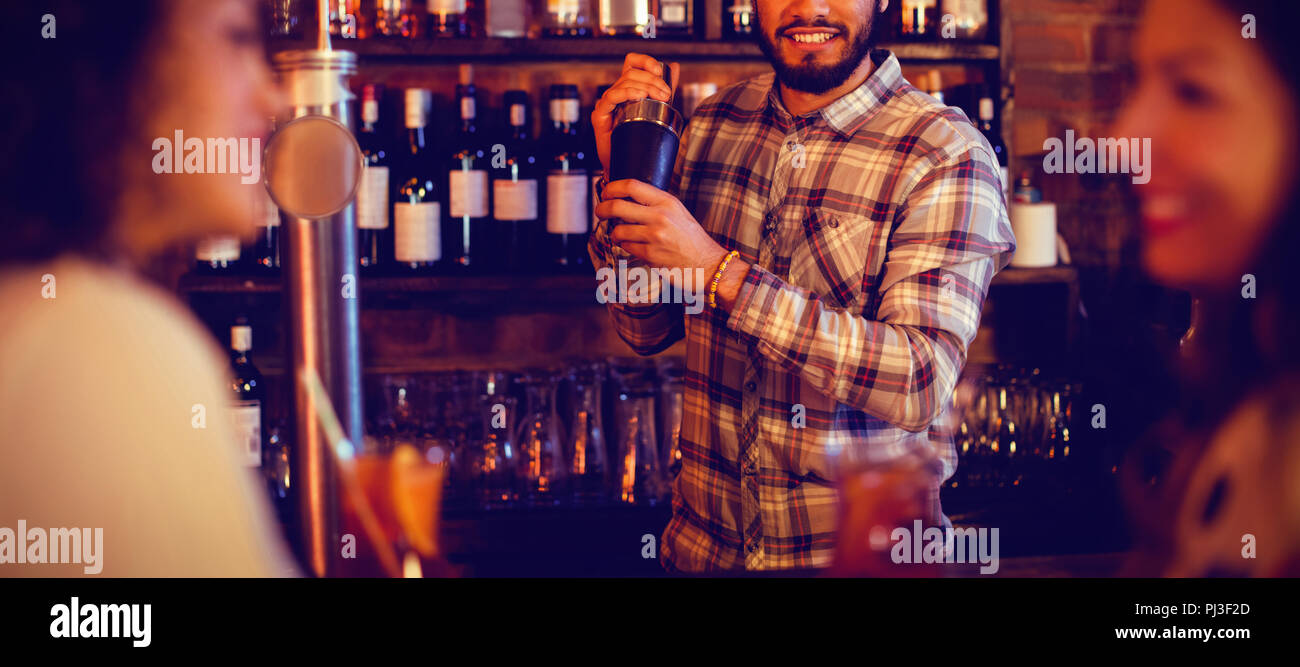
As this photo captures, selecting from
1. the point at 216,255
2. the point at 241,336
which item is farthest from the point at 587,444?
the point at 216,255

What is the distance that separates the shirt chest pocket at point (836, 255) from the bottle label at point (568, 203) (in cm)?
69

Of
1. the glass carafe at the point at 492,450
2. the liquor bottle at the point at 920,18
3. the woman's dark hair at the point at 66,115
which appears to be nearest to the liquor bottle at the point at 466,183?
the glass carafe at the point at 492,450

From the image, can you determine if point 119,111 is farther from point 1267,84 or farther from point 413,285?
point 1267,84

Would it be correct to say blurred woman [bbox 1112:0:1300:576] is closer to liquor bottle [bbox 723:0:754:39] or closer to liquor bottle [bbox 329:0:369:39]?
liquor bottle [bbox 723:0:754:39]

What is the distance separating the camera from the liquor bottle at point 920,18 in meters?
2.11

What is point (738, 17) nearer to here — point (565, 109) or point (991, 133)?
point (565, 109)

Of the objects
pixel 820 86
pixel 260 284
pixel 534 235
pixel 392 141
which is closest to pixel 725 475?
pixel 820 86

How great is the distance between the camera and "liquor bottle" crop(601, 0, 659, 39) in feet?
6.62

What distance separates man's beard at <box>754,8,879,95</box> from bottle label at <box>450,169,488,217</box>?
75 cm

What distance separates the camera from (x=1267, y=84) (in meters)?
1.08

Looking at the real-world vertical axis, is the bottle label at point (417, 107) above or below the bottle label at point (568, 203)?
above

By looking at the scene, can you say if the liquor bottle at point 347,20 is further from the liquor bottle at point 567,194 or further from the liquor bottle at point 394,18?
the liquor bottle at point 567,194

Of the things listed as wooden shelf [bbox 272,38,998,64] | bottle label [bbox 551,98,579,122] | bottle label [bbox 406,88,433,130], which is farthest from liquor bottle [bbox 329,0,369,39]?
bottle label [bbox 551,98,579,122]

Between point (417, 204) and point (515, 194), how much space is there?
0.59ft
